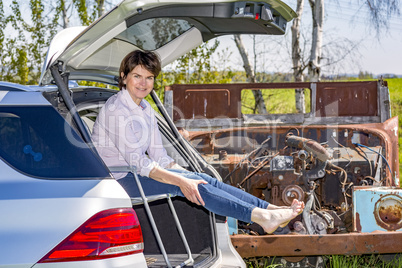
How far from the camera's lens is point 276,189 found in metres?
Result: 5.25

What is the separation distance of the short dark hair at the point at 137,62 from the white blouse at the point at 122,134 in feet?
0.55

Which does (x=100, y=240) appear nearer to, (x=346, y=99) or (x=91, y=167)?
(x=91, y=167)

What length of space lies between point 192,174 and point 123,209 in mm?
1108

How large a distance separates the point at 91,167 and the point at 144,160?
80 centimetres

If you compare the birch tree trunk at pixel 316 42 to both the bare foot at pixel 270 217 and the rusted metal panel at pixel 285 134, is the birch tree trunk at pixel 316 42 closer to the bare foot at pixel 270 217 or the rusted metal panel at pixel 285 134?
the rusted metal panel at pixel 285 134

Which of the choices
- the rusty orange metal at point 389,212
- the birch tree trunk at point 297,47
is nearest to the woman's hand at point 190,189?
the rusty orange metal at point 389,212

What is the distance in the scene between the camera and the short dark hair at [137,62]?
388 centimetres

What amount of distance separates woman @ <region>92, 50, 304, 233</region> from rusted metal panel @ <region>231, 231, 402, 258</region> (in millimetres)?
699

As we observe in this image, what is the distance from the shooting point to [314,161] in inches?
212

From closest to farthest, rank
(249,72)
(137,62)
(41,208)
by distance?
1. (41,208)
2. (137,62)
3. (249,72)

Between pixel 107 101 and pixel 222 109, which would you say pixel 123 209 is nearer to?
pixel 107 101

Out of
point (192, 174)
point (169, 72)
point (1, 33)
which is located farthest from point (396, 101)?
point (192, 174)

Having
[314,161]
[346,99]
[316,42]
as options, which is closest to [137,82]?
[314,161]

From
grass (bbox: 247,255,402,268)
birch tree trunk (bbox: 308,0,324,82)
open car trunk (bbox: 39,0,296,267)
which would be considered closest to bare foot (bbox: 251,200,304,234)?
open car trunk (bbox: 39,0,296,267)
